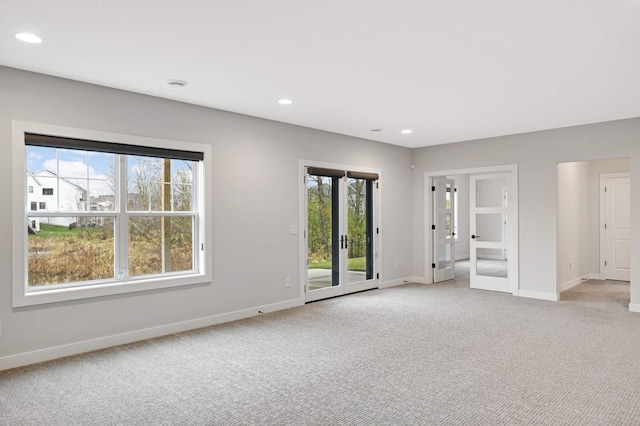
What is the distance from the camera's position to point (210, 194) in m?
5.06

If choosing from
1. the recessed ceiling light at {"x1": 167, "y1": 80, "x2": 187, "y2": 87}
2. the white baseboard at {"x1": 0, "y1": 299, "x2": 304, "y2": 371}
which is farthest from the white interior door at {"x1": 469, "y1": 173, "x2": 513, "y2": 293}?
the recessed ceiling light at {"x1": 167, "y1": 80, "x2": 187, "y2": 87}

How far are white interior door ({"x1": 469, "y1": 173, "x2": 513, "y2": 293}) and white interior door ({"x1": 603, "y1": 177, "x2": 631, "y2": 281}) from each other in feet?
7.89

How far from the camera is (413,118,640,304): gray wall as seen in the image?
5738mm

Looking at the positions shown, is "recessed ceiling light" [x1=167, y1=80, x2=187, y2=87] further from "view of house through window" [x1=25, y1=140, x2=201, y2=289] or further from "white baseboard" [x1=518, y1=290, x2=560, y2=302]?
"white baseboard" [x1=518, y1=290, x2=560, y2=302]

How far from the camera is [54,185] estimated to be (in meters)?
4.07

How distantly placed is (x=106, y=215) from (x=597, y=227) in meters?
8.51

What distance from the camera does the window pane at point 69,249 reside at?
13.0ft

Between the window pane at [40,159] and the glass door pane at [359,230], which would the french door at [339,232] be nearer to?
the glass door pane at [359,230]

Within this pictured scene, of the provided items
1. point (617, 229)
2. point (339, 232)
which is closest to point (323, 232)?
point (339, 232)

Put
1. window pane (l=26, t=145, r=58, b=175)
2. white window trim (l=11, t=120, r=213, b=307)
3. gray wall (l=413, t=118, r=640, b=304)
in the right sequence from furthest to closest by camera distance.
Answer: gray wall (l=413, t=118, r=640, b=304)
window pane (l=26, t=145, r=58, b=175)
white window trim (l=11, t=120, r=213, b=307)

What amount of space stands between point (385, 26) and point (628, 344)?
3.96 metres

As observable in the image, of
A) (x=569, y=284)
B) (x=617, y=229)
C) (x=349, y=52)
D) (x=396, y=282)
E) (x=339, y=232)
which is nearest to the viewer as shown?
(x=349, y=52)

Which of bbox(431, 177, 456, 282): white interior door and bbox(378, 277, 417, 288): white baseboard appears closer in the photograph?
bbox(378, 277, 417, 288): white baseboard

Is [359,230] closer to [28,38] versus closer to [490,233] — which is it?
[490,233]
